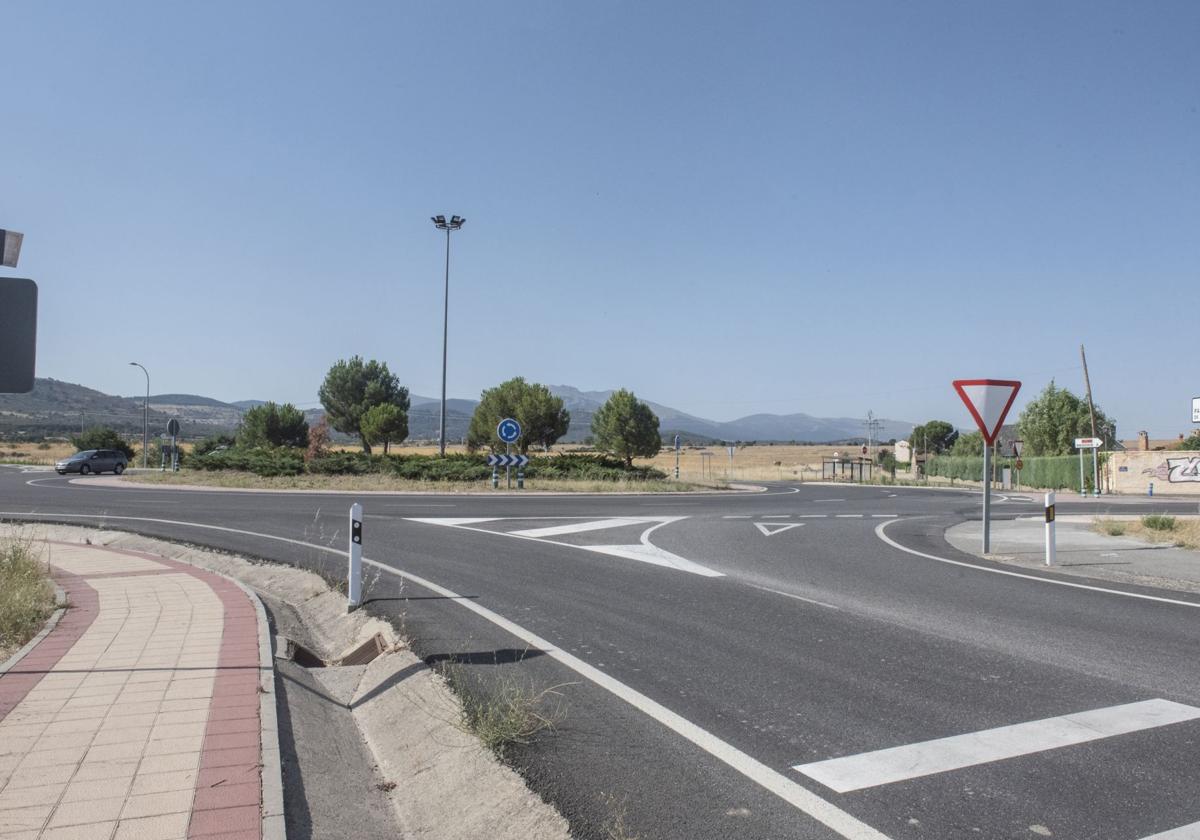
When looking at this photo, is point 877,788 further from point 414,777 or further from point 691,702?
point 414,777

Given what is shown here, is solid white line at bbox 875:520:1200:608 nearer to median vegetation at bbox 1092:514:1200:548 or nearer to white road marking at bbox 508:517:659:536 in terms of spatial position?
median vegetation at bbox 1092:514:1200:548

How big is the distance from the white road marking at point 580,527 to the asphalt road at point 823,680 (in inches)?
78.8

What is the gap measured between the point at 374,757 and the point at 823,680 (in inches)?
112

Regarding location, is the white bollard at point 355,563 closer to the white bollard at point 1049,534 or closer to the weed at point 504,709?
the weed at point 504,709

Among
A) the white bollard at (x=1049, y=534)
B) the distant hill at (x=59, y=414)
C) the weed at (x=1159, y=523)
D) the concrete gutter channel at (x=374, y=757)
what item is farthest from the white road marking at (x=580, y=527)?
the distant hill at (x=59, y=414)

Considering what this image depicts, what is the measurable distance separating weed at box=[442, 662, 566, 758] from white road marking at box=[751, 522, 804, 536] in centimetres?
1086

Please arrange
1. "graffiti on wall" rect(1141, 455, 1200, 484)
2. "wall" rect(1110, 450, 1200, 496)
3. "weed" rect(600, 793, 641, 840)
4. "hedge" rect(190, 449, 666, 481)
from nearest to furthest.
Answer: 1. "weed" rect(600, 793, 641, 840)
2. "hedge" rect(190, 449, 666, 481)
3. "graffiti on wall" rect(1141, 455, 1200, 484)
4. "wall" rect(1110, 450, 1200, 496)

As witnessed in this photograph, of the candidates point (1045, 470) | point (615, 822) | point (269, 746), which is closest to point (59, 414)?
point (1045, 470)

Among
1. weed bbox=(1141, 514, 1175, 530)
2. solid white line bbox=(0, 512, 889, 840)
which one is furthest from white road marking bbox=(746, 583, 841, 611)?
weed bbox=(1141, 514, 1175, 530)

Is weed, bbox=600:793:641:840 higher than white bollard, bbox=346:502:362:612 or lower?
lower

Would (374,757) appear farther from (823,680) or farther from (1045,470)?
(1045,470)

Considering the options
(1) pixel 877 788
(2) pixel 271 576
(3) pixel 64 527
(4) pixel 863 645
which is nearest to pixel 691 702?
(1) pixel 877 788

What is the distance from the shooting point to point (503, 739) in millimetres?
4465

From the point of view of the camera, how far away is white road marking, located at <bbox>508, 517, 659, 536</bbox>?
1579 cm
